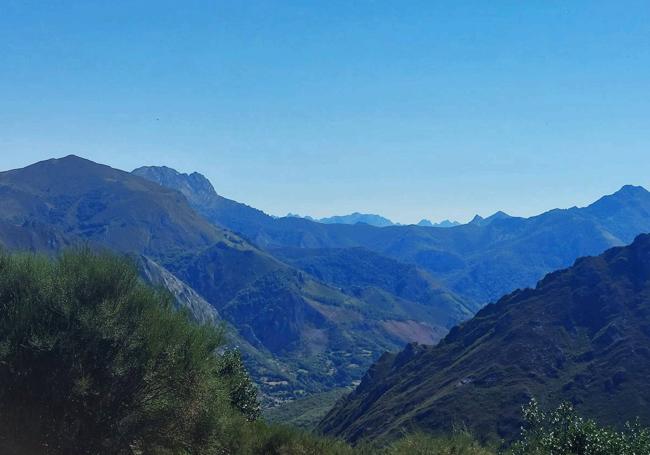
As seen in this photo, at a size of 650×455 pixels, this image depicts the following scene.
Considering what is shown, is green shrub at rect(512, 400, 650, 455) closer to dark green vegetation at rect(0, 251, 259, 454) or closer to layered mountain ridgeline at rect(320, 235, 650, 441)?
dark green vegetation at rect(0, 251, 259, 454)

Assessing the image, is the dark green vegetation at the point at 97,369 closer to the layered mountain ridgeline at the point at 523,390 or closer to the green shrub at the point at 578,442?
the green shrub at the point at 578,442

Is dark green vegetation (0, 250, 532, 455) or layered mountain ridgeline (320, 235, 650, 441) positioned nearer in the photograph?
dark green vegetation (0, 250, 532, 455)

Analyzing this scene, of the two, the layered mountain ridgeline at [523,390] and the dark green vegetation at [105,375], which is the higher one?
the dark green vegetation at [105,375]

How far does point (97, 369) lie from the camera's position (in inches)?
1131

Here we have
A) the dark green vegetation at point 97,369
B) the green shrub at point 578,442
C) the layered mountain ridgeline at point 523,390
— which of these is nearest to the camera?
the dark green vegetation at point 97,369

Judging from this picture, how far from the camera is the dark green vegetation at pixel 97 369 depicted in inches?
1095

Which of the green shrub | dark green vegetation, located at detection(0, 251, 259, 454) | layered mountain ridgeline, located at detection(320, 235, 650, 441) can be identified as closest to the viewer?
dark green vegetation, located at detection(0, 251, 259, 454)

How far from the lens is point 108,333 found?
28938 mm

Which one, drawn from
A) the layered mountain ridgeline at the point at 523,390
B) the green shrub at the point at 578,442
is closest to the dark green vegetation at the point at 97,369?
the green shrub at the point at 578,442

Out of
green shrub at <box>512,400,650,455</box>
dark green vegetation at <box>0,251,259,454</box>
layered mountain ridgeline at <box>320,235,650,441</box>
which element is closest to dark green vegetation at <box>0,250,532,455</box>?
dark green vegetation at <box>0,251,259,454</box>

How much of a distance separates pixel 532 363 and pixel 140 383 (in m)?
179

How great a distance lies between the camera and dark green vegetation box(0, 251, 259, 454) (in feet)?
91.2

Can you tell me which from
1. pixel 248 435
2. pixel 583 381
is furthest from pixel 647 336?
pixel 248 435

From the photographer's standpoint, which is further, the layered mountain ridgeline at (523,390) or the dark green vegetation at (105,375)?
the layered mountain ridgeline at (523,390)
